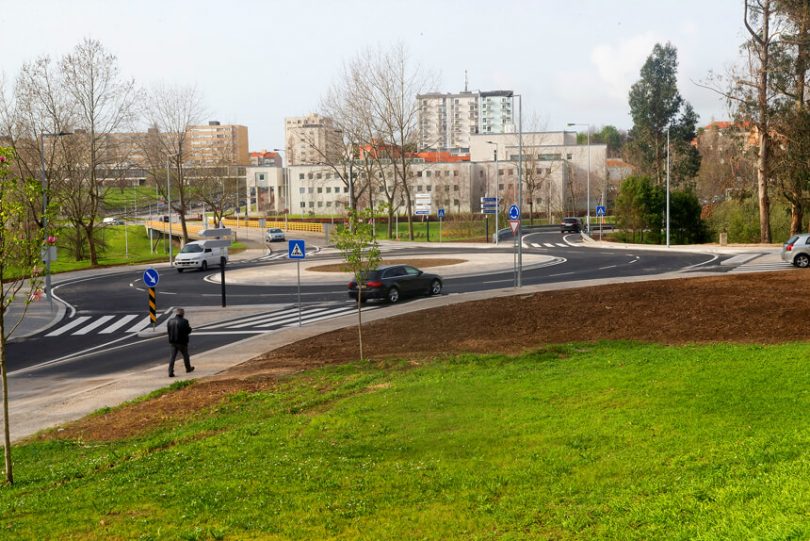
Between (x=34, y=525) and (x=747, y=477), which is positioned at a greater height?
(x=747, y=477)

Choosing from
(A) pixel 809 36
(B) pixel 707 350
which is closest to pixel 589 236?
(A) pixel 809 36

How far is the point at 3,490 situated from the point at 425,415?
18.5ft

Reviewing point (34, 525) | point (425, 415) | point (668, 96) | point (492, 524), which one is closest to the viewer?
point (492, 524)

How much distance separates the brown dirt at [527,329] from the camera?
49.1ft

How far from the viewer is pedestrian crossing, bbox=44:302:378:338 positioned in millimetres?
A: 26297

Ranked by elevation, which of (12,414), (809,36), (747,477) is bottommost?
(12,414)

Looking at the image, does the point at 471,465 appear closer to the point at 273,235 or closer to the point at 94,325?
the point at 94,325

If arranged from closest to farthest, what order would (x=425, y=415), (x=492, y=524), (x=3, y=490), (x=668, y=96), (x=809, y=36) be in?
(x=492, y=524)
(x=3, y=490)
(x=425, y=415)
(x=809, y=36)
(x=668, y=96)

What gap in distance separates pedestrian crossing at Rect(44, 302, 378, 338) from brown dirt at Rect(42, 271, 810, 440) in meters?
4.03

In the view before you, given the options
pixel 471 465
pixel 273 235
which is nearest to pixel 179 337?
pixel 471 465

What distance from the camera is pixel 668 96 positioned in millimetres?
78250

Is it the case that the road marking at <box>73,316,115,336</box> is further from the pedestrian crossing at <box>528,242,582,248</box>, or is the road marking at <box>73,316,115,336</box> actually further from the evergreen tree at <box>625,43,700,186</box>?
the evergreen tree at <box>625,43,700,186</box>

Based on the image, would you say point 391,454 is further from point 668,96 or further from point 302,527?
point 668,96

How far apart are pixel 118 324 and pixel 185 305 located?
174 inches
